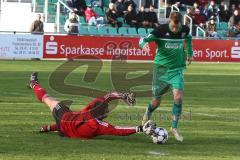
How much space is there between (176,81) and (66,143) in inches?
97.7

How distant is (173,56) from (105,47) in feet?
80.7

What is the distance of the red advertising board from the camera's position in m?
38.2

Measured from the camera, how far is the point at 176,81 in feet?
46.8

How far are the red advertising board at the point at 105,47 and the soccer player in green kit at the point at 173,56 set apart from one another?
2310cm

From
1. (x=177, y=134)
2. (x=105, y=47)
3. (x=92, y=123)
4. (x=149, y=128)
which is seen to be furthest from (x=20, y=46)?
(x=149, y=128)

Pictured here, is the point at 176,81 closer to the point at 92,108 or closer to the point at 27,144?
the point at 92,108

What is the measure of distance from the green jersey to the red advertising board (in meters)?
23.2

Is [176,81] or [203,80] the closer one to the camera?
[176,81]

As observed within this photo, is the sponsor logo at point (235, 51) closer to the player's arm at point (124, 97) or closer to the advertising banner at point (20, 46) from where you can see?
the advertising banner at point (20, 46)

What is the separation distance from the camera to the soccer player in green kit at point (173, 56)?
557 inches

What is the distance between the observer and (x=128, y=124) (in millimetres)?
15773

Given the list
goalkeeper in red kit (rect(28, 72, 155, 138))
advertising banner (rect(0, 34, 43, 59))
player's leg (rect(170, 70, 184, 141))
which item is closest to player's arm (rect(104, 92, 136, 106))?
goalkeeper in red kit (rect(28, 72, 155, 138))

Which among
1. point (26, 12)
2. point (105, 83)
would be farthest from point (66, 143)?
point (26, 12)

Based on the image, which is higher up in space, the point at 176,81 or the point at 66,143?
the point at 176,81
